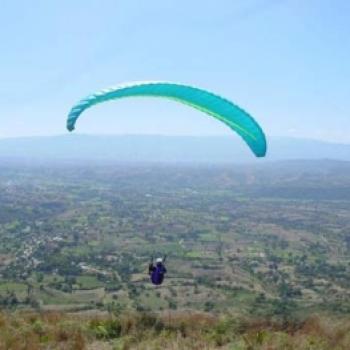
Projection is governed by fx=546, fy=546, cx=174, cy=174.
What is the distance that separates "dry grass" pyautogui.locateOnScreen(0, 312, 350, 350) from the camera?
26.6 feet

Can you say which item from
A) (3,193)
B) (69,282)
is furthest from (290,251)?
(3,193)

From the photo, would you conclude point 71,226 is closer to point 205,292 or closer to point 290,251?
point 290,251

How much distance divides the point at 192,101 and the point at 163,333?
4.80 m

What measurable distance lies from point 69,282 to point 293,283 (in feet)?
72.1

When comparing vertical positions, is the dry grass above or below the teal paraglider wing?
below

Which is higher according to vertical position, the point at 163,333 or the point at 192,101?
the point at 192,101

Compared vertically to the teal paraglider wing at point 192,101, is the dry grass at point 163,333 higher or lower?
lower

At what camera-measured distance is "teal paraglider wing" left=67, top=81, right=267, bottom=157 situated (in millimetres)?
10539

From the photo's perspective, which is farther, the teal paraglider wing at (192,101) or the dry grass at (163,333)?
the teal paraglider wing at (192,101)

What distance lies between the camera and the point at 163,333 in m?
8.66

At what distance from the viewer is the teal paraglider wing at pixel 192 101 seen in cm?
1054

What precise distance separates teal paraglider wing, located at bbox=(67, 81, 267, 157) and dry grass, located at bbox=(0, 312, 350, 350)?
3.71 m

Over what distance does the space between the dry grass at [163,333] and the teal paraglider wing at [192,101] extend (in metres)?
3.71

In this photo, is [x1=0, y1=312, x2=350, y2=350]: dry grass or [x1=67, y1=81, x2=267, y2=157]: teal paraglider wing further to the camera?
[x1=67, y1=81, x2=267, y2=157]: teal paraglider wing
